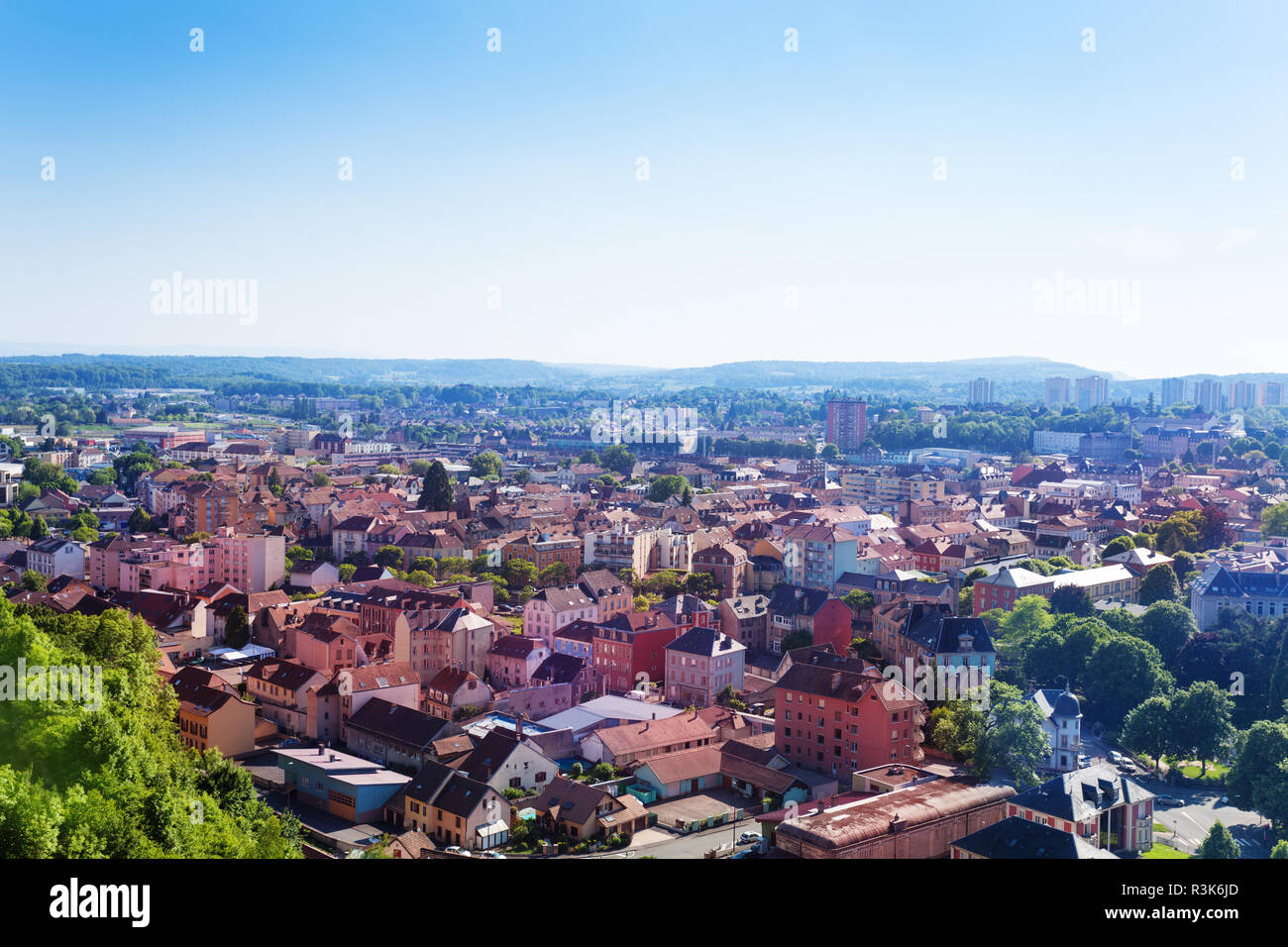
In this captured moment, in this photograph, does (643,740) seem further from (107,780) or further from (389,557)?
(389,557)

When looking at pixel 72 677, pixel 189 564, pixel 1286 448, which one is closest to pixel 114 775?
pixel 72 677

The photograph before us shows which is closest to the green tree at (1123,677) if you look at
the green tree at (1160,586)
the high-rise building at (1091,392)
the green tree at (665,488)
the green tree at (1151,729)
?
the green tree at (1151,729)

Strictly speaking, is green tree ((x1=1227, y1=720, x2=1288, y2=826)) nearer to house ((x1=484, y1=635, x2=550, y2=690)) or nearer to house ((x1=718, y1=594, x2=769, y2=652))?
house ((x1=718, y1=594, x2=769, y2=652))

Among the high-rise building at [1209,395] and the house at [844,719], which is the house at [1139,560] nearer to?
the house at [844,719]

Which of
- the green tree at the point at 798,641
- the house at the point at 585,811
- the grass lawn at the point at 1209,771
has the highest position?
the green tree at the point at 798,641

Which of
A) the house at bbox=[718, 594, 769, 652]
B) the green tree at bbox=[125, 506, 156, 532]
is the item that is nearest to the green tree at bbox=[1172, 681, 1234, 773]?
the house at bbox=[718, 594, 769, 652]
